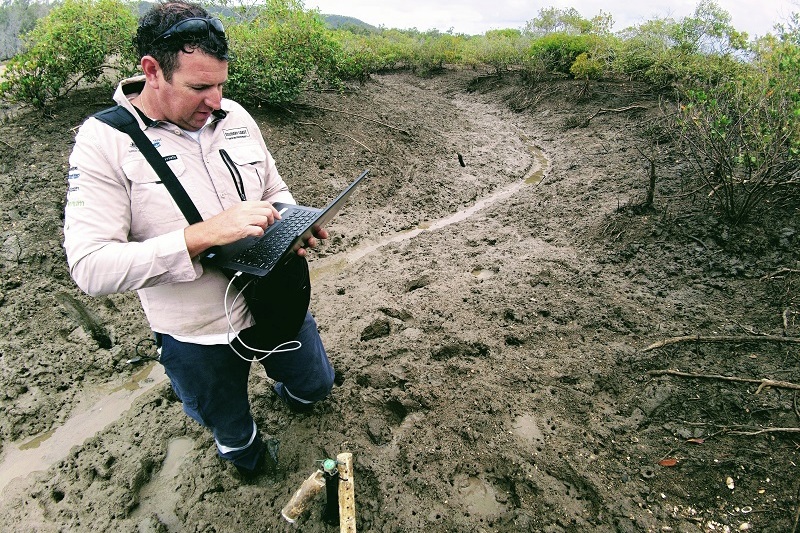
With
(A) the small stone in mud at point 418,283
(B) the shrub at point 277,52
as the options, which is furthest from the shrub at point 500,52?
(A) the small stone in mud at point 418,283

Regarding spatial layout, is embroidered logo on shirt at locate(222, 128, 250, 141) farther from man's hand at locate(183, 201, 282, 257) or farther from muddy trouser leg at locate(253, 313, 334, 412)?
muddy trouser leg at locate(253, 313, 334, 412)

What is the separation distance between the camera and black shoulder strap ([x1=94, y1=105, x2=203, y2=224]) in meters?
1.50

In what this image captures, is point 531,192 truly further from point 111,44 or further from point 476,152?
point 111,44

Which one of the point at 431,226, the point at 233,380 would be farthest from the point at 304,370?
the point at 431,226

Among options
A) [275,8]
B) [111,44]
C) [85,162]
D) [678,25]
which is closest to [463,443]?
[85,162]

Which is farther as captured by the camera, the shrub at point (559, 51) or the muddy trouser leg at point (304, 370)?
the shrub at point (559, 51)

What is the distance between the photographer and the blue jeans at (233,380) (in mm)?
1840

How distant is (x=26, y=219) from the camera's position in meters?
4.27

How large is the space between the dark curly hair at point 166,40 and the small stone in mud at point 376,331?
2353 millimetres

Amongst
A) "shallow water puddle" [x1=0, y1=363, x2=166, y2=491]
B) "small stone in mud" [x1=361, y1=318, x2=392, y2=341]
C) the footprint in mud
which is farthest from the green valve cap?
"shallow water puddle" [x1=0, y1=363, x2=166, y2=491]

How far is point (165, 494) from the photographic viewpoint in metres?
2.39

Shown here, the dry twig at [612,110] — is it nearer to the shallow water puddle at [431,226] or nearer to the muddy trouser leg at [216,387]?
the shallow water puddle at [431,226]

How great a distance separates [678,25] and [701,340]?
871cm

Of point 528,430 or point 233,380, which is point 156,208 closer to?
point 233,380
